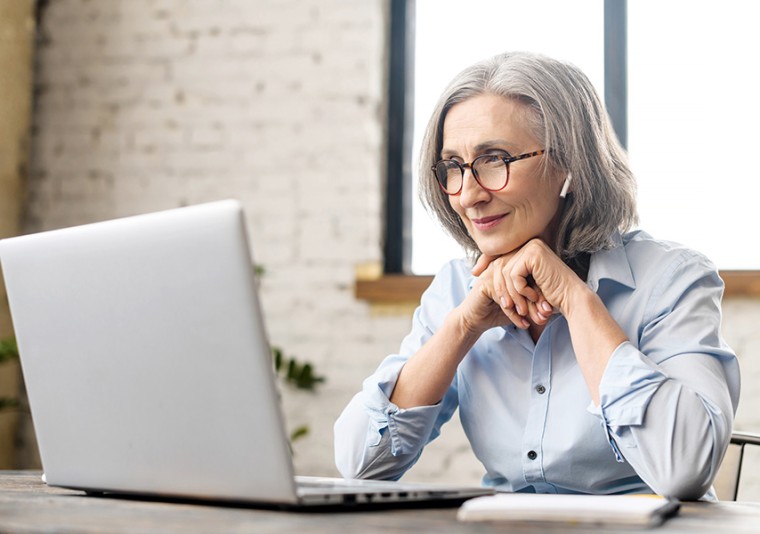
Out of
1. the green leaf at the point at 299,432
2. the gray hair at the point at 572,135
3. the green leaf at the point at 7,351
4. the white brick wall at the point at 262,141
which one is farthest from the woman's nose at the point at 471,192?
the green leaf at the point at 7,351

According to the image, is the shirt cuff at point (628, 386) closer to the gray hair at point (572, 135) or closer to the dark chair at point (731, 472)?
the gray hair at point (572, 135)

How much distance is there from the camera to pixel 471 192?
4.80 feet

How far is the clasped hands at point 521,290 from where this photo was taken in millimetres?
1343

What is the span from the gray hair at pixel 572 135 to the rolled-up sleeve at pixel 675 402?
255 millimetres

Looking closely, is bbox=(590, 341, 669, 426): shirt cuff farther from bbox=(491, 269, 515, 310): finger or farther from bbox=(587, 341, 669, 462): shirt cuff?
bbox=(491, 269, 515, 310): finger

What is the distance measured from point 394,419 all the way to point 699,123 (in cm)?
183

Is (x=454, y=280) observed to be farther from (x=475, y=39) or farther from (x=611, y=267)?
(x=475, y=39)

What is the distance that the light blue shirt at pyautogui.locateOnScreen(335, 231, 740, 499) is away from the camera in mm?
1157

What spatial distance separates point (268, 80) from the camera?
121 inches

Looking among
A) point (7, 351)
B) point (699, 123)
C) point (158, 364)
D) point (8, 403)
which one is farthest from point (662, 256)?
point (8, 403)

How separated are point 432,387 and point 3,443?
2.26m

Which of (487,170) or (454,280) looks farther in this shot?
(454,280)

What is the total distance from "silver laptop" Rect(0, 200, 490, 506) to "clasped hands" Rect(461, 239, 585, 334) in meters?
0.45

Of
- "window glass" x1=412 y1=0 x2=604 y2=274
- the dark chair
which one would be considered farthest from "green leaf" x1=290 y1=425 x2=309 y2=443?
the dark chair
